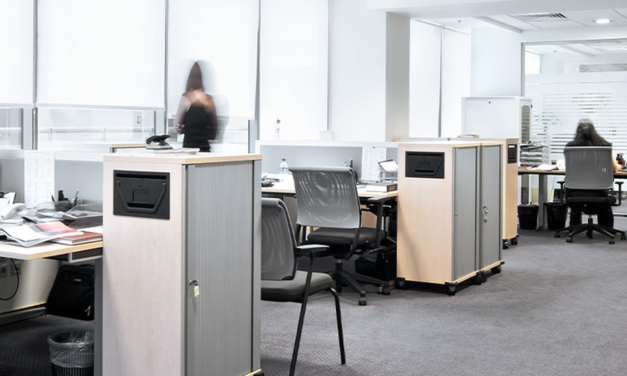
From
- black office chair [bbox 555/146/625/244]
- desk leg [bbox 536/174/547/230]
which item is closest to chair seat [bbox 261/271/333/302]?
black office chair [bbox 555/146/625/244]

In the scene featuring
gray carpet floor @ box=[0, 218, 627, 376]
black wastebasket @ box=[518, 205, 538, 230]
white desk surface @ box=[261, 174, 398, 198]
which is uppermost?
white desk surface @ box=[261, 174, 398, 198]

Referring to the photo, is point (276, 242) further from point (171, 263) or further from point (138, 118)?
point (138, 118)

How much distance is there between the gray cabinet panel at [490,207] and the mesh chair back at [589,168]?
196 centimetres

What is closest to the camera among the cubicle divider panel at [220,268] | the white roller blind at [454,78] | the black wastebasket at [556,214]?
the cubicle divider panel at [220,268]

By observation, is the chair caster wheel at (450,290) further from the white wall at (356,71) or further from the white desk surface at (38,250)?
the white desk surface at (38,250)

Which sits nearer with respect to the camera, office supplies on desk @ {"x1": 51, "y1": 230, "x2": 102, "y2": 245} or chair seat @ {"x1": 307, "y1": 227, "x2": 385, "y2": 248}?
office supplies on desk @ {"x1": 51, "y1": 230, "x2": 102, "y2": 245}

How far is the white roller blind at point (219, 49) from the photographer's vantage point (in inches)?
232

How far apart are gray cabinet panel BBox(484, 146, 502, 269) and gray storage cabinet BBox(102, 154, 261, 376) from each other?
2.86 meters

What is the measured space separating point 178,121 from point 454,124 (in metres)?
5.89

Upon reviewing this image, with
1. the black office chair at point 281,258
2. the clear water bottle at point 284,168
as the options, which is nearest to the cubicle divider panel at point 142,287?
the black office chair at point 281,258

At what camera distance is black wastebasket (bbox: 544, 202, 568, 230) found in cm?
802

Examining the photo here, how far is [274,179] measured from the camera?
19.5ft

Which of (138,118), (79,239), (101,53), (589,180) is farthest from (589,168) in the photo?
(79,239)

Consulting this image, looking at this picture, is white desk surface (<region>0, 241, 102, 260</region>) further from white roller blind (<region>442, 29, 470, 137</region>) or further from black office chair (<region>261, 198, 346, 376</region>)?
white roller blind (<region>442, 29, 470, 137</region>)
